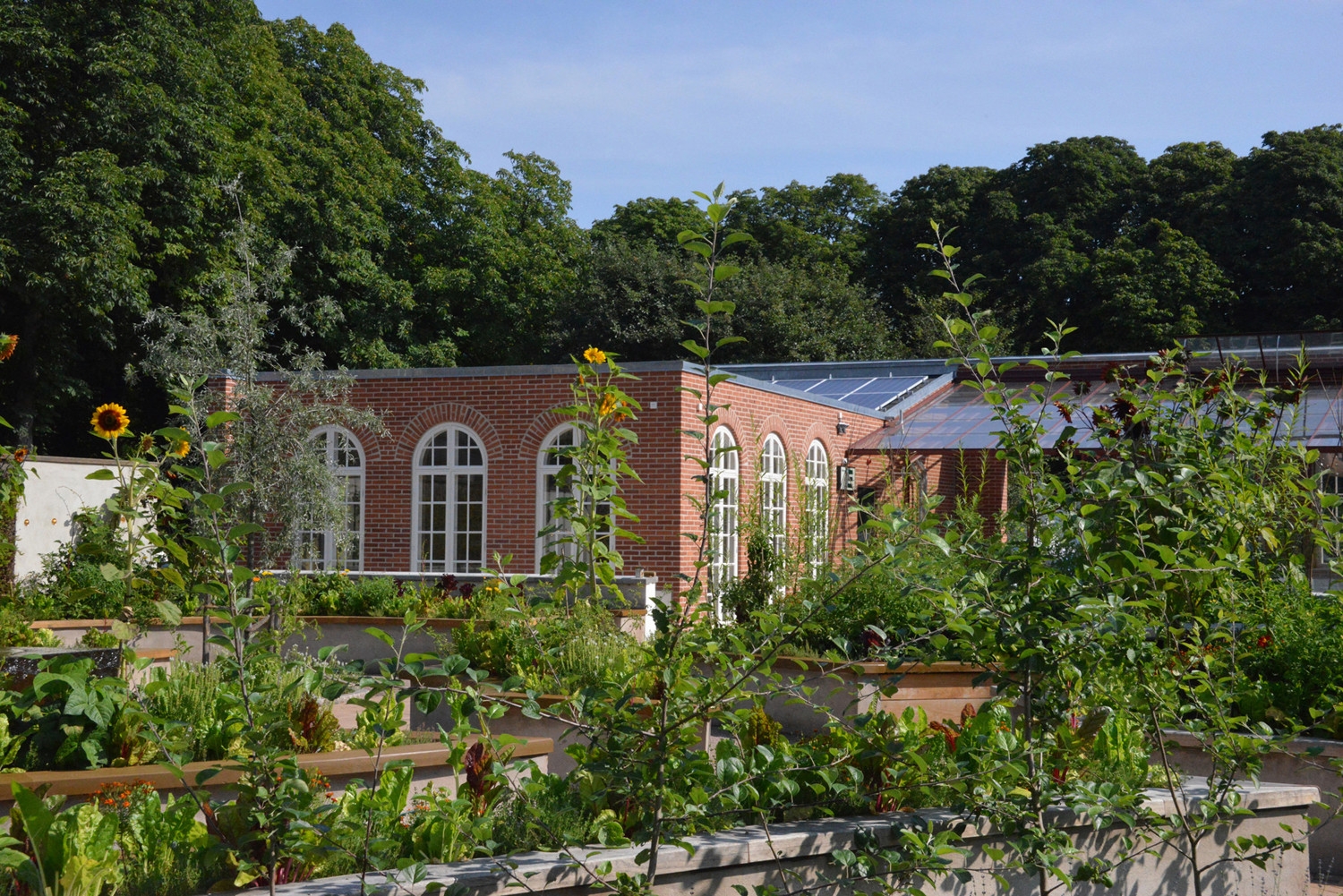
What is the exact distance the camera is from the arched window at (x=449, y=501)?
1510cm

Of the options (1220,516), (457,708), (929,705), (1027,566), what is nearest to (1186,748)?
(929,705)

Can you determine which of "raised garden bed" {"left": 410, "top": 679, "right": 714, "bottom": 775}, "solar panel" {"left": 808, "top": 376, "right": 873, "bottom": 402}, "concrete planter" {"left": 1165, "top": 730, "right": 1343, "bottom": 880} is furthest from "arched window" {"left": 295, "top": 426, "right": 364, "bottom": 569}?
"concrete planter" {"left": 1165, "top": 730, "right": 1343, "bottom": 880}

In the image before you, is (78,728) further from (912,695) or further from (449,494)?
(449,494)

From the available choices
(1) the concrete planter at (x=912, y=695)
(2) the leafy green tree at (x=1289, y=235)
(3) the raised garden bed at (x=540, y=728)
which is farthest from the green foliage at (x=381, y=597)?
(2) the leafy green tree at (x=1289, y=235)

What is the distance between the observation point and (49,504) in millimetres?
13547

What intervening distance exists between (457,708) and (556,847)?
1093 millimetres

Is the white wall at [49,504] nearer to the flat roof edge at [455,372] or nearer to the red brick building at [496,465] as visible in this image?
the flat roof edge at [455,372]

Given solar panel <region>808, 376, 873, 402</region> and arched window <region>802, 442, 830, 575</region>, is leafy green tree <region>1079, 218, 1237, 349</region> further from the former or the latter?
arched window <region>802, 442, 830, 575</region>

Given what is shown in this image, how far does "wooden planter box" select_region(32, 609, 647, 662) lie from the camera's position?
10.2 m

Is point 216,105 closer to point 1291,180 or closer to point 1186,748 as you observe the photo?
point 1186,748

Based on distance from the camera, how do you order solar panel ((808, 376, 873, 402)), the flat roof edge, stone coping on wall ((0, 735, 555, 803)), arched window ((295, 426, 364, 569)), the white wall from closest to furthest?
stone coping on wall ((0, 735, 555, 803)) < the white wall < the flat roof edge < arched window ((295, 426, 364, 569)) < solar panel ((808, 376, 873, 402))

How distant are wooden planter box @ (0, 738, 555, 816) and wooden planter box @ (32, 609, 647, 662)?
5.31 meters

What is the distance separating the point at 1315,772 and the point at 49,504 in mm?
13505

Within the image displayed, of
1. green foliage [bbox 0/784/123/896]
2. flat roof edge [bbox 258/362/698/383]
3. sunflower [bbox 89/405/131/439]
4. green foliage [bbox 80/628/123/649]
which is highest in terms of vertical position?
flat roof edge [bbox 258/362/698/383]
